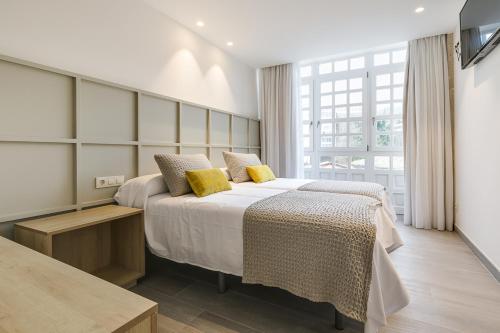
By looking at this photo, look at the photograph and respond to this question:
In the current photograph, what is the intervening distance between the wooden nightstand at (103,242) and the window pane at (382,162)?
3354 mm

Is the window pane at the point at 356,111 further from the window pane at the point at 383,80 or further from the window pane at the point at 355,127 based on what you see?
the window pane at the point at 383,80

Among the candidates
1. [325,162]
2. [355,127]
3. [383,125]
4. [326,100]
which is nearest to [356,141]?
[355,127]

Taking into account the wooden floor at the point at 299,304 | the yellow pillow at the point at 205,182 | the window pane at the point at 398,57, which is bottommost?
the wooden floor at the point at 299,304

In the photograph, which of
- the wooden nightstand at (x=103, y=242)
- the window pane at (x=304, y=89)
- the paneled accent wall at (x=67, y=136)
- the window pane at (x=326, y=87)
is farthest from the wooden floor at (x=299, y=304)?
the window pane at (x=304, y=89)

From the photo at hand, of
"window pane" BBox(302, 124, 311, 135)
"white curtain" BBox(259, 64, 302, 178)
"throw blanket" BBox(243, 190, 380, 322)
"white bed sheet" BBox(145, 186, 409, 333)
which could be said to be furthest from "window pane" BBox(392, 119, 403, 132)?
"throw blanket" BBox(243, 190, 380, 322)

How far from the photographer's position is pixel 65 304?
737 mm

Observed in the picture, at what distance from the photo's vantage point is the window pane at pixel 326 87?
4.18 m

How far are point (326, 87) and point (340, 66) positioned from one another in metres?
0.37

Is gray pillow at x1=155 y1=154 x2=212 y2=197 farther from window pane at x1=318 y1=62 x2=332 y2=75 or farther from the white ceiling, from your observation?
window pane at x1=318 y1=62 x2=332 y2=75

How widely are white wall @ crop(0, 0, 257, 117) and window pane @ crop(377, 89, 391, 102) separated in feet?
7.38

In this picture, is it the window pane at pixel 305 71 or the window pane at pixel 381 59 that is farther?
the window pane at pixel 305 71

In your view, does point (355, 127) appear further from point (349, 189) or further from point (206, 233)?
point (206, 233)

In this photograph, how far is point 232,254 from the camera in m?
1.62

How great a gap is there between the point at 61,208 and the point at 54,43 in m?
1.18
